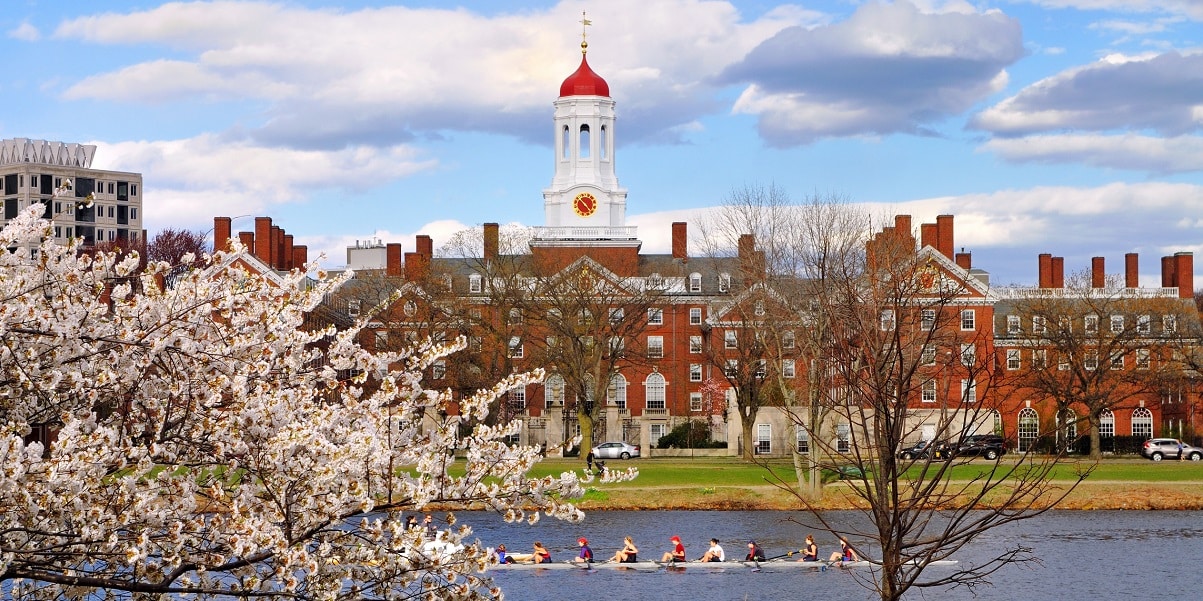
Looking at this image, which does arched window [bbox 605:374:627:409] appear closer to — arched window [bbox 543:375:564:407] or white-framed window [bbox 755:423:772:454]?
arched window [bbox 543:375:564:407]

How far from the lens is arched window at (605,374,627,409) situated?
9312 centimetres

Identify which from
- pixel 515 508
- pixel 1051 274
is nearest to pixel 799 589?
pixel 515 508

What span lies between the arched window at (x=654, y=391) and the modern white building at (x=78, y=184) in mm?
70456

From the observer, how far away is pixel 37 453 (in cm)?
1069

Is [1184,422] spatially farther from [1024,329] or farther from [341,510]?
[341,510]

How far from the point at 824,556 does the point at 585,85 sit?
196 feet

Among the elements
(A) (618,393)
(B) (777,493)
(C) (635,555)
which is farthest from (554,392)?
(C) (635,555)

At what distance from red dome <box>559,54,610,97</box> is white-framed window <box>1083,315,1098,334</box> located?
3557cm

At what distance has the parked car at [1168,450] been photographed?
81.5m

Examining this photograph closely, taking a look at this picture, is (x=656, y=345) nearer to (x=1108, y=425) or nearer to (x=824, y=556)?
(x=1108, y=425)

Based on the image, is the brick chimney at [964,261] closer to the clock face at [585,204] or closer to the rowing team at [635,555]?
the clock face at [585,204]

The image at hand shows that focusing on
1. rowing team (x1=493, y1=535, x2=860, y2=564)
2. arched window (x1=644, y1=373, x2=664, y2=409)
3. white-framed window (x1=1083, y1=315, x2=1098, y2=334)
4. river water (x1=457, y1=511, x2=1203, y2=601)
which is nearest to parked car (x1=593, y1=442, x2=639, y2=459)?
arched window (x1=644, y1=373, x2=664, y2=409)

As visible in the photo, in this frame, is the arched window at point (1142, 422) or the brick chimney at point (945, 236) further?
the arched window at point (1142, 422)

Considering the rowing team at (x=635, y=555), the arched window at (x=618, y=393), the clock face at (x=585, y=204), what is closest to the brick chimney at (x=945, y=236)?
the arched window at (x=618, y=393)
